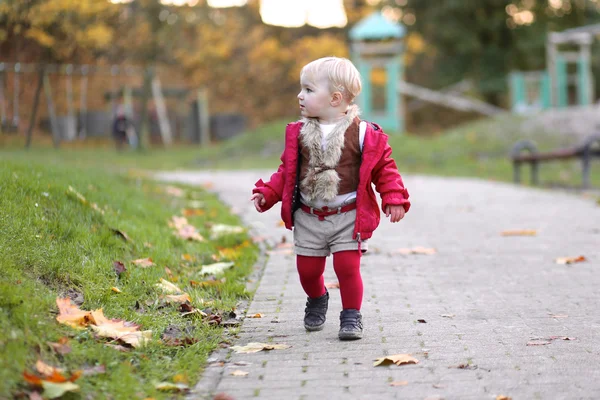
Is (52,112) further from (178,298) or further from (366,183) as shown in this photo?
(366,183)

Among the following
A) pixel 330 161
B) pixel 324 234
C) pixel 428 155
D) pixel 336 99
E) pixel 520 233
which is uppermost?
pixel 336 99

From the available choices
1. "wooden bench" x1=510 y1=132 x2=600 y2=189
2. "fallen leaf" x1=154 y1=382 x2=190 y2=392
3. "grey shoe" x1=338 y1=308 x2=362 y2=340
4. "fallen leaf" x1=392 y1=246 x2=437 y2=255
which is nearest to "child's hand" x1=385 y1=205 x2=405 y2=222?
"grey shoe" x1=338 y1=308 x2=362 y2=340

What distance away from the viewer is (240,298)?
529 centimetres

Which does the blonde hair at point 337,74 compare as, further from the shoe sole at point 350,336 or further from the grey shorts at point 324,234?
the shoe sole at point 350,336

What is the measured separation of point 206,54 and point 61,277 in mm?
28372

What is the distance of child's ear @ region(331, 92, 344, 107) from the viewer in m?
4.39

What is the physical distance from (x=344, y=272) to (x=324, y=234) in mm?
217

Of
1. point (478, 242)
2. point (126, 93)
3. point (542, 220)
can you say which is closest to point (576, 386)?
point (478, 242)

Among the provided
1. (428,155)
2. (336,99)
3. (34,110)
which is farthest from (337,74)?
(34,110)

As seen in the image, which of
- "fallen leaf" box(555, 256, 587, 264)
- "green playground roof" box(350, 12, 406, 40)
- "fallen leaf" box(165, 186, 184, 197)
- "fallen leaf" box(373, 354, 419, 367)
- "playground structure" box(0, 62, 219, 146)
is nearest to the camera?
"fallen leaf" box(373, 354, 419, 367)

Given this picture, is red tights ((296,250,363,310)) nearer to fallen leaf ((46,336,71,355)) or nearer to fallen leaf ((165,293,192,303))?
fallen leaf ((165,293,192,303))

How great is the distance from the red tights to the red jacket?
0.41 feet

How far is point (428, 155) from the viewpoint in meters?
19.3

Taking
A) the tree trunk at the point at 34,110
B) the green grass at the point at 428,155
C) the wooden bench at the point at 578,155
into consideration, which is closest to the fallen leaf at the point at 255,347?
the wooden bench at the point at 578,155
